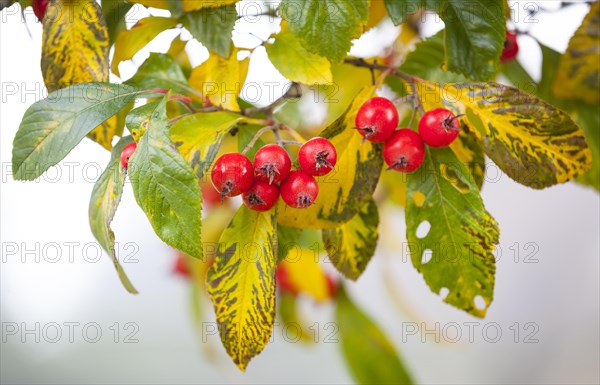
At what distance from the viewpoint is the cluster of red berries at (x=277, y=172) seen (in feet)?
1.27

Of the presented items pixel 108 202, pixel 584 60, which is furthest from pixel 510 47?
pixel 108 202

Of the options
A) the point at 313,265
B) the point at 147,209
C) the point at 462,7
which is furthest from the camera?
the point at 313,265

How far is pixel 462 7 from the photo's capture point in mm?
459

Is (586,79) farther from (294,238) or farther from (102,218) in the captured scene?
(102,218)

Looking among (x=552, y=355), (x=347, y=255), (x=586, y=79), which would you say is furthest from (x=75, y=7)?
(x=552, y=355)

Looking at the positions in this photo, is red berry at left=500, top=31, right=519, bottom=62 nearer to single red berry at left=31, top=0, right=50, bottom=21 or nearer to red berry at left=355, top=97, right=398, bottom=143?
red berry at left=355, top=97, right=398, bottom=143

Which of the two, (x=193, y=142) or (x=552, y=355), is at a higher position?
(x=193, y=142)

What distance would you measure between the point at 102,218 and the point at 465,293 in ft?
0.84

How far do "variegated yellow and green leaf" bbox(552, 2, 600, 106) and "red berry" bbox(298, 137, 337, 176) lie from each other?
1.06 feet

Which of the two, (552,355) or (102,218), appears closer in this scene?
(102,218)

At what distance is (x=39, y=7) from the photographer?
0.46 m

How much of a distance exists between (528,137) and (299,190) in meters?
0.17

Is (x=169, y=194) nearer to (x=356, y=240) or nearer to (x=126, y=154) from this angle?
→ (x=126, y=154)

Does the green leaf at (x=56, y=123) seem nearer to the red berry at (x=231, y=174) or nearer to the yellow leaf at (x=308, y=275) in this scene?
the red berry at (x=231, y=174)
